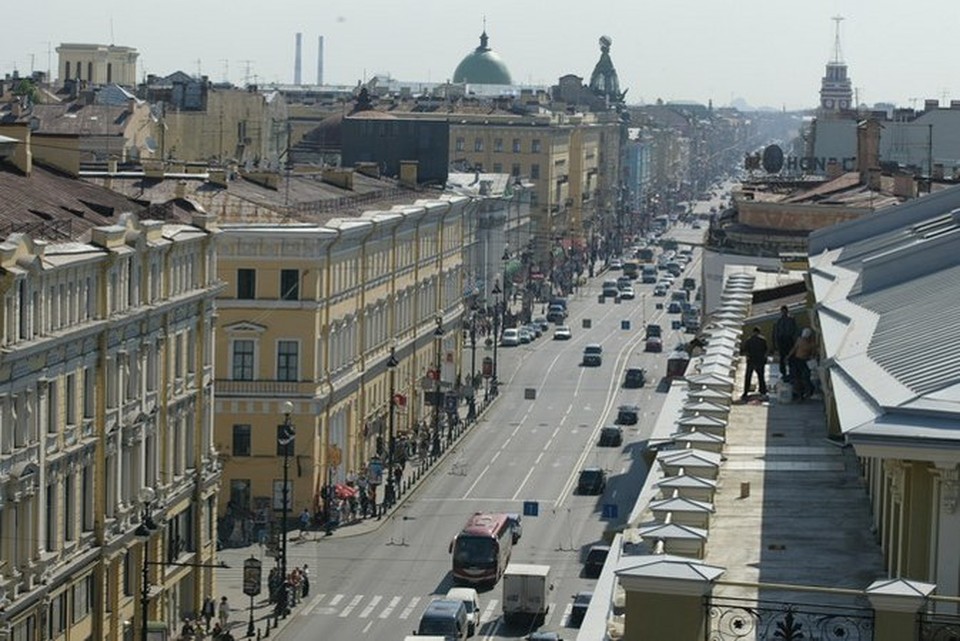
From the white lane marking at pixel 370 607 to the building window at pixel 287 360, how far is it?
1295cm

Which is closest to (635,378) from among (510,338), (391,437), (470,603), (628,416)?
(628,416)

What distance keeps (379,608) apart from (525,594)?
3522 millimetres

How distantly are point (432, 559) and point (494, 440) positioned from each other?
78.7 feet

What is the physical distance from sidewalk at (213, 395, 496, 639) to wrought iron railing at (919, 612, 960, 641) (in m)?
37.3

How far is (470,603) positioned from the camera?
168ft

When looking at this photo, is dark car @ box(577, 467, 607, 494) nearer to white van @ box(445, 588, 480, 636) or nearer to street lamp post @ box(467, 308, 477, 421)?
street lamp post @ box(467, 308, 477, 421)

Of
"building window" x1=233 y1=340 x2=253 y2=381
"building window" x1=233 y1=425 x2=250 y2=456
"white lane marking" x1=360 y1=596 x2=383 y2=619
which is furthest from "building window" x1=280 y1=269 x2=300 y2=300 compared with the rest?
"white lane marking" x1=360 y1=596 x2=383 y2=619

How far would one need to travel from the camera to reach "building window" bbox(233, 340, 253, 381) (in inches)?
2594

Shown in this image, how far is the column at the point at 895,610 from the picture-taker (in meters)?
13.3

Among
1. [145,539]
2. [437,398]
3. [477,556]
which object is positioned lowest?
[437,398]

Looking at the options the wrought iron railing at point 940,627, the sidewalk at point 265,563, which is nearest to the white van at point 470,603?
the sidewalk at point 265,563

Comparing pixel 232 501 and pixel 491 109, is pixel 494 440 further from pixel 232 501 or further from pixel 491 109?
pixel 491 109

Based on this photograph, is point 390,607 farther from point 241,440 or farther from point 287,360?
point 287,360

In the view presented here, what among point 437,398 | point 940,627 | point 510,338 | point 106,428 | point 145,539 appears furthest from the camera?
point 510,338
